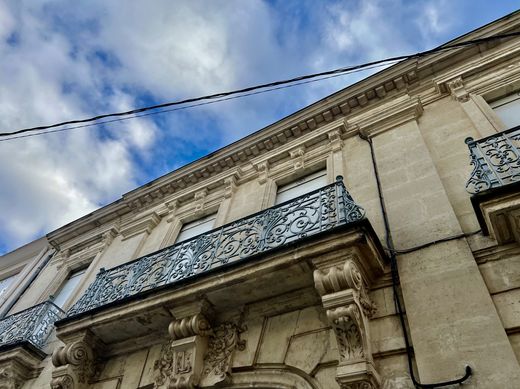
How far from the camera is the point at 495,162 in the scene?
4996 millimetres

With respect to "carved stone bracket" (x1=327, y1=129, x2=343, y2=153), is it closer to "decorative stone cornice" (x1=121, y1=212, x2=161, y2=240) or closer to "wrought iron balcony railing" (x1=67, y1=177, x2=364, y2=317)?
"wrought iron balcony railing" (x1=67, y1=177, x2=364, y2=317)

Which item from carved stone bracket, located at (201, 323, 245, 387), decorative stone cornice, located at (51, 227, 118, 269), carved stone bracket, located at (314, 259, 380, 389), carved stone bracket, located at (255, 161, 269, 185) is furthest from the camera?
decorative stone cornice, located at (51, 227, 118, 269)

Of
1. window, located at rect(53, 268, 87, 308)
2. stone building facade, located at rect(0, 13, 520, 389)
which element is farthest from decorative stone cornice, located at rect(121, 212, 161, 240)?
window, located at rect(53, 268, 87, 308)

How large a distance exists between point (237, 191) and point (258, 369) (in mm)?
5140

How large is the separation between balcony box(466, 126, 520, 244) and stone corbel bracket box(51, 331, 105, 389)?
6090mm

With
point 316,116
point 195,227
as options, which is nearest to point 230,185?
point 195,227

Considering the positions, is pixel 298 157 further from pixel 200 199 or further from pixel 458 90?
pixel 458 90

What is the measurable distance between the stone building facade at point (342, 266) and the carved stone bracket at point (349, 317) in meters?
0.02

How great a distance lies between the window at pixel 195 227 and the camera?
9.06 m

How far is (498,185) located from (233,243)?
389 cm

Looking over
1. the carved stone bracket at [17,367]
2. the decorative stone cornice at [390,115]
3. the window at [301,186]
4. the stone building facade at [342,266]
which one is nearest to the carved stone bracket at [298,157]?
the stone building facade at [342,266]

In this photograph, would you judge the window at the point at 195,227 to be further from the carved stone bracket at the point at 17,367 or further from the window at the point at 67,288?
the carved stone bracket at the point at 17,367

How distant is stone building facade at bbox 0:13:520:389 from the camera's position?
3.91m

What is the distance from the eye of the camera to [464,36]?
323 inches
